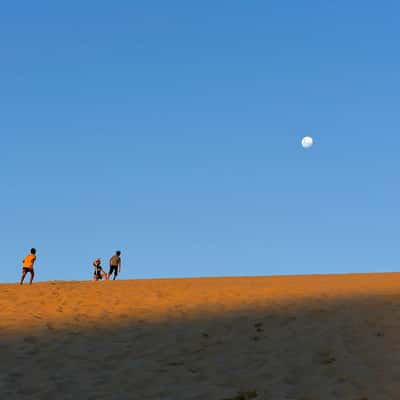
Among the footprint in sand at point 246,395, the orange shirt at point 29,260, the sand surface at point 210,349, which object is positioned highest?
the orange shirt at point 29,260

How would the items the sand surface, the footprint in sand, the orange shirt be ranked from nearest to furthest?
the footprint in sand → the sand surface → the orange shirt

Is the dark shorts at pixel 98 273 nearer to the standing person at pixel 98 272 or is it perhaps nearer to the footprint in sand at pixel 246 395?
the standing person at pixel 98 272

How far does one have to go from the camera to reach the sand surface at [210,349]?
908 cm

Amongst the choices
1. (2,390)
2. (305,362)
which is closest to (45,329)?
(2,390)

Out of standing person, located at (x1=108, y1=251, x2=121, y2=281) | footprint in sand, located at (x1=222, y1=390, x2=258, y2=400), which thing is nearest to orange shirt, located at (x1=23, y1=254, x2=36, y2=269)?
standing person, located at (x1=108, y1=251, x2=121, y2=281)

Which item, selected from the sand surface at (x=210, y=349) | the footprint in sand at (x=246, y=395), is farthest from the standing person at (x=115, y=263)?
the footprint in sand at (x=246, y=395)

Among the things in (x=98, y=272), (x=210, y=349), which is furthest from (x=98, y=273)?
(x=210, y=349)

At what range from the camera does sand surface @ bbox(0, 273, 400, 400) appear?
908 centimetres

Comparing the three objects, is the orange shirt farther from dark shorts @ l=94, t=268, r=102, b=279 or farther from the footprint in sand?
the footprint in sand

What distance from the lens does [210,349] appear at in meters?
11.5

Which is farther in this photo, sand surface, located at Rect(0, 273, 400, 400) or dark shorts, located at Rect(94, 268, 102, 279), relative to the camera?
dark shorts, located at Rect(94, 268, 102, 279)

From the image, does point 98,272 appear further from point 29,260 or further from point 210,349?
point 210,349

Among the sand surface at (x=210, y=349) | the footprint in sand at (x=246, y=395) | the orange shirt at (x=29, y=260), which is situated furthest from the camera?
the orange shirt at (x=29, y=260)

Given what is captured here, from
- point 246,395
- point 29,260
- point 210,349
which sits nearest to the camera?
point 246,395
